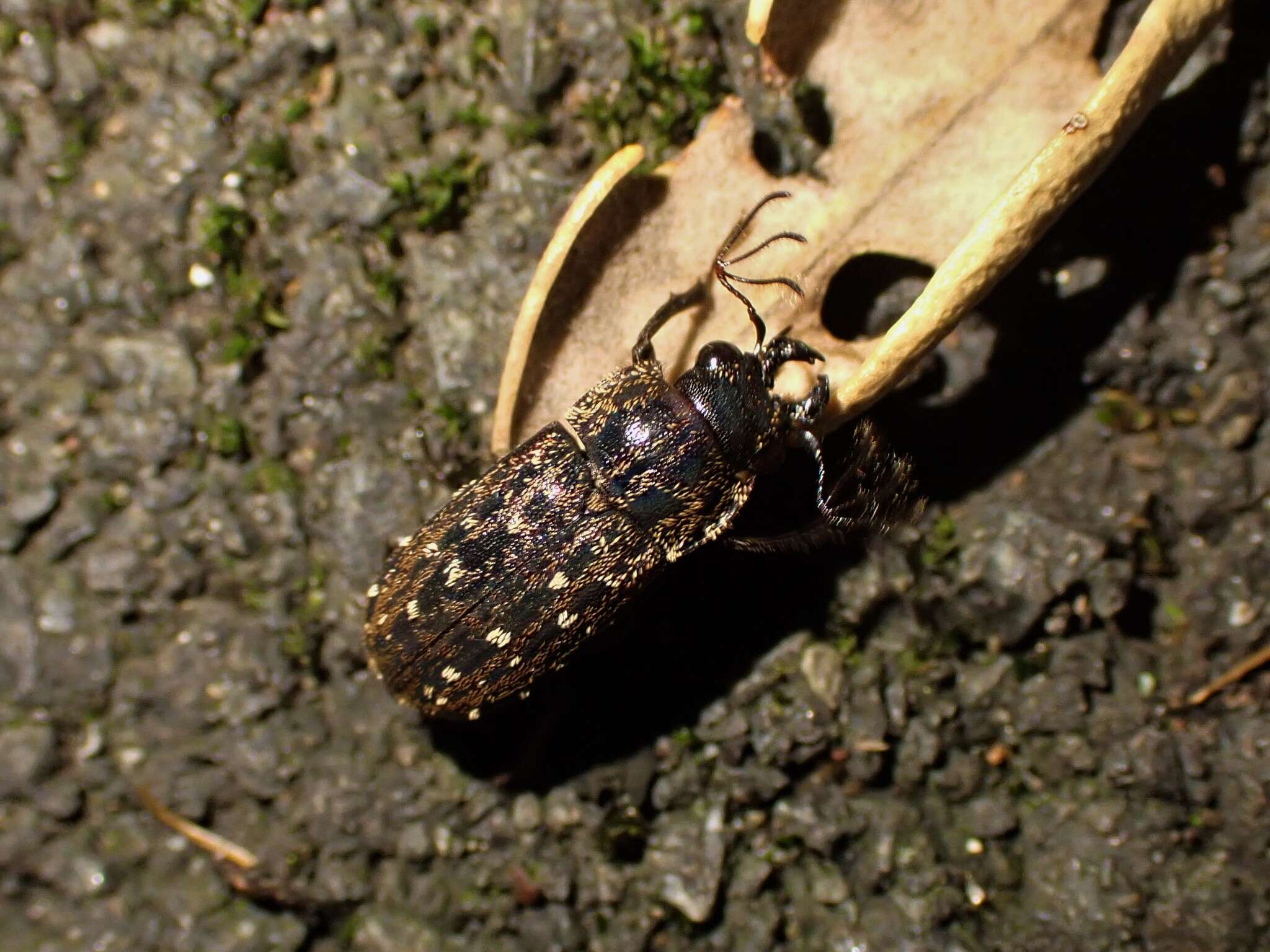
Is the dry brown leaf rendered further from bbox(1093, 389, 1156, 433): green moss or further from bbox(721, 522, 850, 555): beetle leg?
bbox(1093, 389, 1156, 433): green moss

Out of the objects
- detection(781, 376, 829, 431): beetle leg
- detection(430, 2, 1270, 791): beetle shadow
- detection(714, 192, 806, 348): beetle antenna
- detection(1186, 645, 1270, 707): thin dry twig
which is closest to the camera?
detection(781, 376, 829, 431): beetle leg

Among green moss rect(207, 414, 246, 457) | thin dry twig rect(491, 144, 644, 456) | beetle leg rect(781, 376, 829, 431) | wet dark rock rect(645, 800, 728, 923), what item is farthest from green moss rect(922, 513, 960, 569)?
green moss rect(207, 414, 246, 457)

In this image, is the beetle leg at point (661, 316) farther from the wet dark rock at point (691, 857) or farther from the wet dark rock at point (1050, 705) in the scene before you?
the wet dark rock at point (1050, 705)

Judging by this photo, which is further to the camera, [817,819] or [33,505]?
[33,505]

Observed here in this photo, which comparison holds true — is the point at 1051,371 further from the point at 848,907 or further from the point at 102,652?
the point at 102,652

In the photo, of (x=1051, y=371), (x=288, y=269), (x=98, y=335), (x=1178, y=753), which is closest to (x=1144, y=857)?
(x=1178, y=753)

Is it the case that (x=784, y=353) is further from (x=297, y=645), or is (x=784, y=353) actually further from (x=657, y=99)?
(x=297, y=645)

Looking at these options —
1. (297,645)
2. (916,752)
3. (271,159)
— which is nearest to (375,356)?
(271,159)
